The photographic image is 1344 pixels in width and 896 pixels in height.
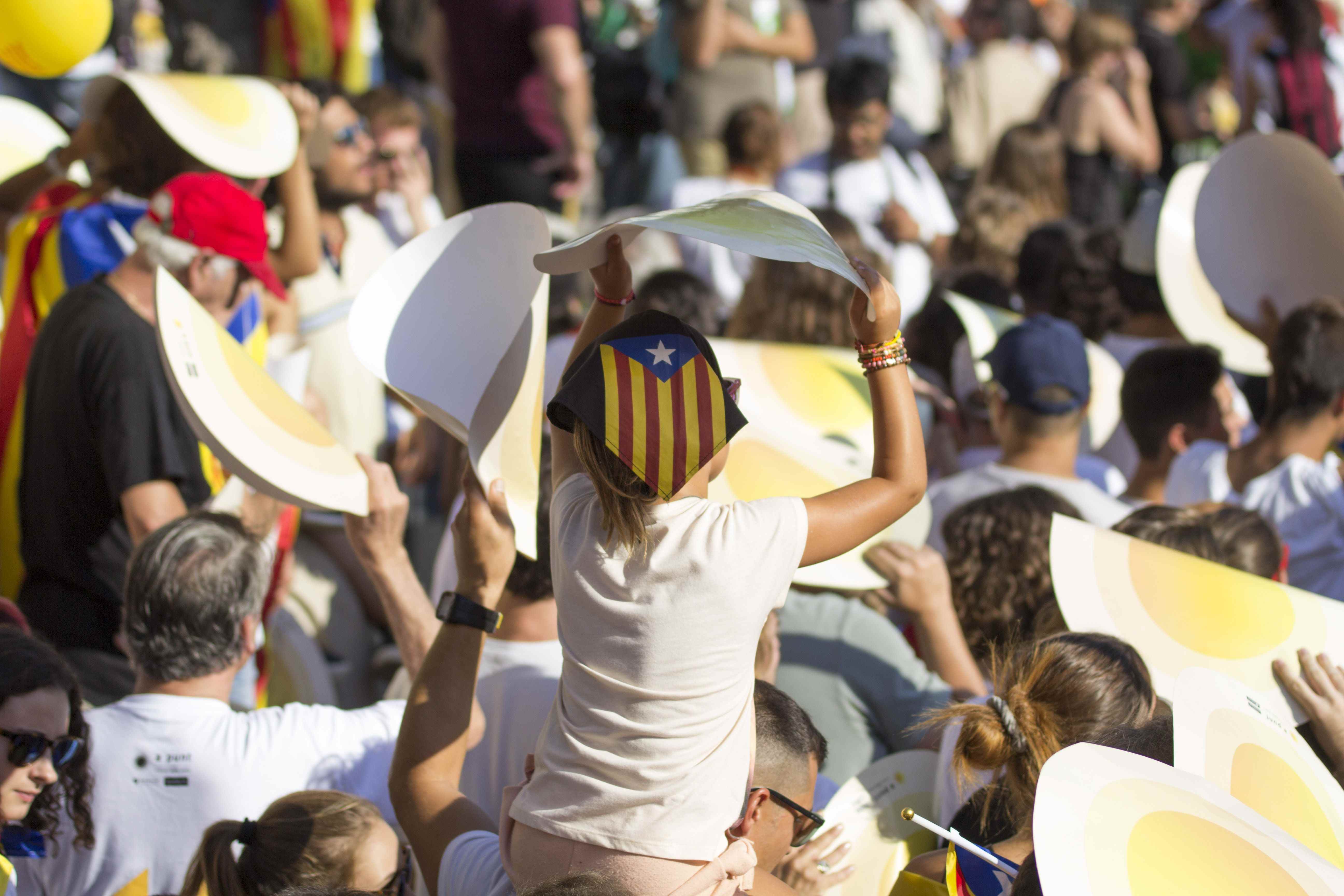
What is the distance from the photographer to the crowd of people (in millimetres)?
1542

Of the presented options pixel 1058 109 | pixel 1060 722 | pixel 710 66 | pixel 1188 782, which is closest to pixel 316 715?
pixel 1060 722

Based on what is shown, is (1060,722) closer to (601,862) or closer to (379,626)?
(601,862)

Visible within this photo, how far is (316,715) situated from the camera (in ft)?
7.29

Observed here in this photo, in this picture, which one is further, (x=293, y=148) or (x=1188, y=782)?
(x=293, y=148)

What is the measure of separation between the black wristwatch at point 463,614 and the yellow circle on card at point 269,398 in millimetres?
437

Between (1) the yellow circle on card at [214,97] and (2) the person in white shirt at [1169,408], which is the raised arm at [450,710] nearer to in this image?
(1) the yellow circle on card at [214,97]

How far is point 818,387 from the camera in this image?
3445mm

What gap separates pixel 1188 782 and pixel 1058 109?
5.61m

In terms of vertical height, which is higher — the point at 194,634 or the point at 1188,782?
the point at 1188,782

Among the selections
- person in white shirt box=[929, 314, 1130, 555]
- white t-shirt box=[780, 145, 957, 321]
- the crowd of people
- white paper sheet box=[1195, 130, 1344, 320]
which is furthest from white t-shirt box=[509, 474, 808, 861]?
white t-shirt box=[780, 145, 957, 321]

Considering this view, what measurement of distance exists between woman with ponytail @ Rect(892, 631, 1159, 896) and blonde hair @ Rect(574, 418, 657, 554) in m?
0.62

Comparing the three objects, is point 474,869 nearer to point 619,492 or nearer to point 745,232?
point 619,492

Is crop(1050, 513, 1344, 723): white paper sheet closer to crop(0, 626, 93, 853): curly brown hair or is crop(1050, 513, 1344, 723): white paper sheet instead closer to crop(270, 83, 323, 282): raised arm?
crop(0, 626, 93, 853): curly brown hair

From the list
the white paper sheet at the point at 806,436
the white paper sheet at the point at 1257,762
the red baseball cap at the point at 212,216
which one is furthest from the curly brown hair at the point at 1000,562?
the red baseball cap at the point at 212,216
